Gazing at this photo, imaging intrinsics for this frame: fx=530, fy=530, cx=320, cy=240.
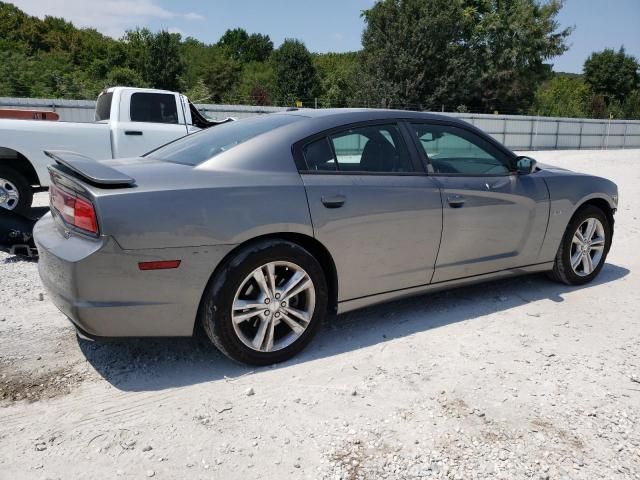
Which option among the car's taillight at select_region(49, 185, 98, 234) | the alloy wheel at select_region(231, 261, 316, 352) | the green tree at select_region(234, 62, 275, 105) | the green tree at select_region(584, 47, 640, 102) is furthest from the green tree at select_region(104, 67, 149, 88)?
the green tree at select_region(584, 47, 640, 102)

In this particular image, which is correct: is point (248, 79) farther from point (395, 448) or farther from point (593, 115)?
point (395, 448)

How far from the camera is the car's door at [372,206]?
10.7 ft

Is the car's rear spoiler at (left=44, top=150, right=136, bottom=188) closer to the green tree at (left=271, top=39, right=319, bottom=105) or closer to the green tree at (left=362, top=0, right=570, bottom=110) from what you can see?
the green tree at (left=362, top=0, right=570, bottom=110)

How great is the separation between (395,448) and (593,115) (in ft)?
199

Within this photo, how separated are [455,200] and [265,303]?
1.60 m

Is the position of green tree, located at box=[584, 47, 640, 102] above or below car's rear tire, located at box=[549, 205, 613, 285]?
above

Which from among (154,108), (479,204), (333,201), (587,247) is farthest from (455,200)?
(154,108)

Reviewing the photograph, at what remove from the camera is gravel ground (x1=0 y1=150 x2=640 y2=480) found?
229cm

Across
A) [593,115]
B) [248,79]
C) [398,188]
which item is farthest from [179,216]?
[593,115]

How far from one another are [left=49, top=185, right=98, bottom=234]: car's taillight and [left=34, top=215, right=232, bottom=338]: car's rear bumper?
8 centimetres

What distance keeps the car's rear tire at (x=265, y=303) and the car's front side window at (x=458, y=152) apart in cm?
135

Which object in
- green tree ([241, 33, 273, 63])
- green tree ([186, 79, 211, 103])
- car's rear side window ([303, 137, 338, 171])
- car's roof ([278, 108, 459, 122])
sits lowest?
car's rear side window ([303, 137, 338, 171])

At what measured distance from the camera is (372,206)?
3.38m

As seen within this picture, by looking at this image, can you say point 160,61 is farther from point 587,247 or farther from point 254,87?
point 587,247
